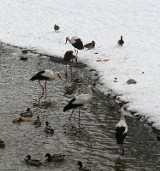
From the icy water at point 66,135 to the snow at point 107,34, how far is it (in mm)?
1189

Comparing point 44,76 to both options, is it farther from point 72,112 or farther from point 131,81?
point 131,81

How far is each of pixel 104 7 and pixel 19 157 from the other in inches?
1011

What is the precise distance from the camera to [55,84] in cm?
2345

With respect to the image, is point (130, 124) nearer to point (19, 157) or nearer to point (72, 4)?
point (19, 157)

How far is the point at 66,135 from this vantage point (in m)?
17.3

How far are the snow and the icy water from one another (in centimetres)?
119

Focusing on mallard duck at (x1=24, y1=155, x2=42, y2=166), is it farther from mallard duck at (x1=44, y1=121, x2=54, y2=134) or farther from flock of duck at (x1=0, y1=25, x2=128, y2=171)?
mallard duck at (x1=44, y1=121, x2=54, y2=134)

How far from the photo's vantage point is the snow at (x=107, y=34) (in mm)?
22275

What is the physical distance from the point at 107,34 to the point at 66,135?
15.7 m

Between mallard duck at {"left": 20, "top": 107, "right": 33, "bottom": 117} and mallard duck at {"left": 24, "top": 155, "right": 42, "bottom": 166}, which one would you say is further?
mallard duck at {"left": 20, "top": 107, "right": 33, "bottom": 117}

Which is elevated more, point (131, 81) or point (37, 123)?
point (131, 81)

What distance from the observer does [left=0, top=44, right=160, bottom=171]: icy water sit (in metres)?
15.1

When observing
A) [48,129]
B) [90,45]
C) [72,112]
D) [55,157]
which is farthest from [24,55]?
[55,157]

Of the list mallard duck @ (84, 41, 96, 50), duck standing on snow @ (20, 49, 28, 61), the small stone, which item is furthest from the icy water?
mallard duck @ (84, 41, 96, 50)
